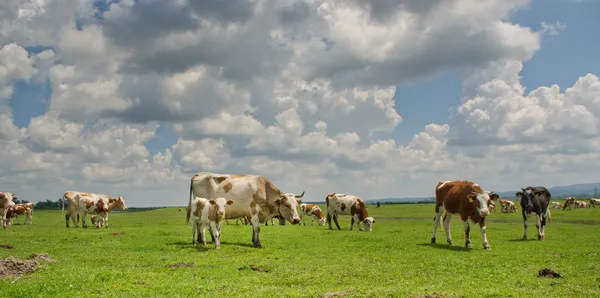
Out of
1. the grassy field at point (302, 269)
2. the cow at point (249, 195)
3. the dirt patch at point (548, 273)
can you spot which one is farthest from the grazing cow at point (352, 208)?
the dirt patch at point (548, 273)

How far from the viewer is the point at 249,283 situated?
13.1 m

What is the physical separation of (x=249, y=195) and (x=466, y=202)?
11.5 metres

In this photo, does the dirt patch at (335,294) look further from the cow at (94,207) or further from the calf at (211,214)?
the cow at (94,207)

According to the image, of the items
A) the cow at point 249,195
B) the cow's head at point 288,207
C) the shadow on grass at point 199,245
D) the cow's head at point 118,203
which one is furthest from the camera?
the cow's head at point 118,203

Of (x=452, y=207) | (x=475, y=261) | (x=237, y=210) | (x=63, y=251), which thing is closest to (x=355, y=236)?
(x=452, y=207)

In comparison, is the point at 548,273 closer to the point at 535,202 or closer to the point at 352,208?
the point at 535,202

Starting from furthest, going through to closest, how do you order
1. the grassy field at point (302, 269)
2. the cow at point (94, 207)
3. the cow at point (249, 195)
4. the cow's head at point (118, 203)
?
the cow's head at point (118, 203), the cow at point (94, 207), the cow at point (249, 195), the grassy field at point (302, 269)

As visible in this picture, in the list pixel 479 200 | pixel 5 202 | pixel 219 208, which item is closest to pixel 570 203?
pixel 479 200

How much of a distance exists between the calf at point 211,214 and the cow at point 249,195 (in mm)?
1203

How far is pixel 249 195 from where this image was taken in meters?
24.2

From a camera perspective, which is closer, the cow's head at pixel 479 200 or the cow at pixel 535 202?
the cow's head at pixel 479 200

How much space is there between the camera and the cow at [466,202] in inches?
903

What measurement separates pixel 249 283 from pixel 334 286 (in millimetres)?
2476

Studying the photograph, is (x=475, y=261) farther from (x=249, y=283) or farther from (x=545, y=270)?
(x=249, y=283)
